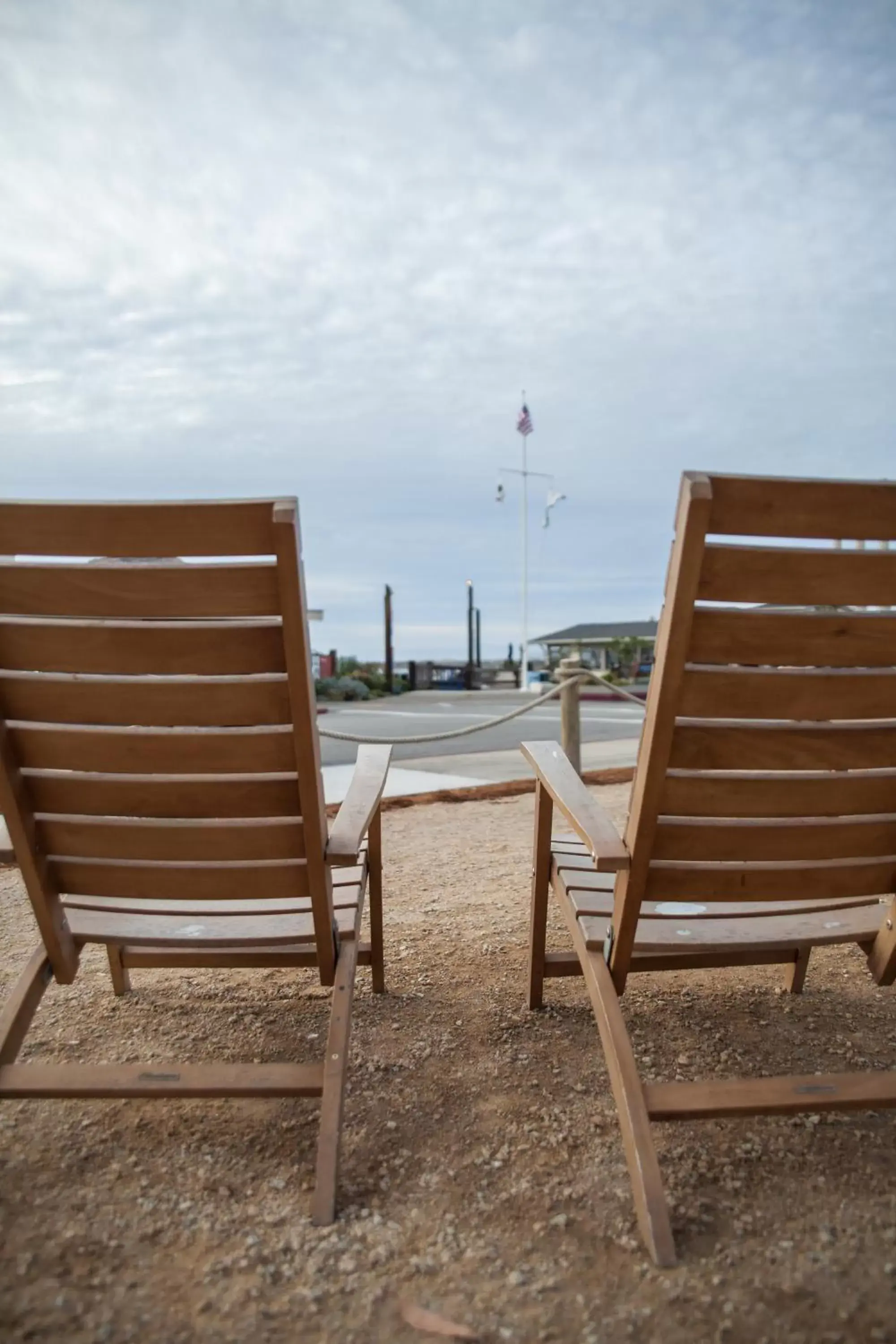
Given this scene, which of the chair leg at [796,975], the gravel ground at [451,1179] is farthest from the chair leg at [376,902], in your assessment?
the chair leg at [796,975]

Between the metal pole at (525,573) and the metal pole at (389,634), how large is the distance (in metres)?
6.44

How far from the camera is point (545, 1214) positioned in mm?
1348

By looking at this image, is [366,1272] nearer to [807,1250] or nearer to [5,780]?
[807,1250]

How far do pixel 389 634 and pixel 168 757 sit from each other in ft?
76.9

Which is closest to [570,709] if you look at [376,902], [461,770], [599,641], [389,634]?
[461,770]

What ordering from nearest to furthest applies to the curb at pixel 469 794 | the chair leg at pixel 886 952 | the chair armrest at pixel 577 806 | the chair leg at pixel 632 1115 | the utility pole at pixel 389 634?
the chair leg at pixel 632 1115
the chair armrest at pixel 577 806
the chair leg at pixel 886 952
the curb at pixel 469 794
the utility pole at pixel 389 634

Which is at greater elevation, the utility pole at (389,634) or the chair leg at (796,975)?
the chair leg at (796,975)

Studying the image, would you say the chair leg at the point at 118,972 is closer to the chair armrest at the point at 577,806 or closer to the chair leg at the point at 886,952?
the chair armrest at the point at 577,806

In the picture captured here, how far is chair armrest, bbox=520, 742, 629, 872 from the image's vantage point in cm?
147

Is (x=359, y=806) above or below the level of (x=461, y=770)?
above

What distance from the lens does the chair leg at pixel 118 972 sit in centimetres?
214

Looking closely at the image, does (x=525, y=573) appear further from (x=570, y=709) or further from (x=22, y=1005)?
(x=22, y=1005)

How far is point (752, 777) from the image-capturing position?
1463 millimetres

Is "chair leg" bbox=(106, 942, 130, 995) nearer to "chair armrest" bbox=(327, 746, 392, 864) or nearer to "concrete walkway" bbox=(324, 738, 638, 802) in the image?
"chair armrest" bbox=(327, 746, 392, 864)
